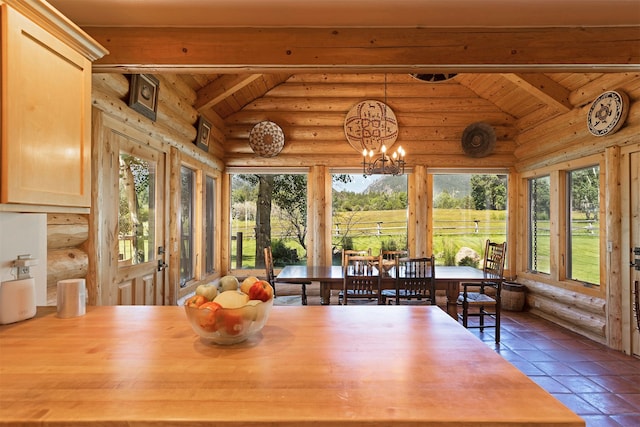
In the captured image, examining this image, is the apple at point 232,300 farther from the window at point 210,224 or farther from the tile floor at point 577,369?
the window at point 210,224

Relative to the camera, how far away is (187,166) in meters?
4.32

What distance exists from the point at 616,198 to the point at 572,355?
1.70m

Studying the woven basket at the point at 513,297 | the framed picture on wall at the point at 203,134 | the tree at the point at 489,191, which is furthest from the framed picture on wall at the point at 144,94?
the woven basket at the point at 513,297

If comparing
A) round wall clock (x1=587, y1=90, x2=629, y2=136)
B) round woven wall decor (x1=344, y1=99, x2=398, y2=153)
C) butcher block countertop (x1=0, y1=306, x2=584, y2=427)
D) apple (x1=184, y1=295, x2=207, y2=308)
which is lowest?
butcher block countertop (x1=0, y1=306, x2=584, y2=427)

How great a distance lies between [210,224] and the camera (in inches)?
207

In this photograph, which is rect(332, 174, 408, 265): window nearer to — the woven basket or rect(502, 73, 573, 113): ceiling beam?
the woven basket

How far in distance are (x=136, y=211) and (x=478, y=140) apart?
15.9 ft

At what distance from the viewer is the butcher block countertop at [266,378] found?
85cm

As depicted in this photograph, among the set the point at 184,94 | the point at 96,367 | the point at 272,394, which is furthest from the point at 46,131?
the point at 184,94

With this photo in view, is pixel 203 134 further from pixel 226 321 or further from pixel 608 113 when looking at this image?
pixel 608 113

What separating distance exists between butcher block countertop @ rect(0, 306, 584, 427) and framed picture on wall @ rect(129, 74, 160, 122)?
6.80 feet

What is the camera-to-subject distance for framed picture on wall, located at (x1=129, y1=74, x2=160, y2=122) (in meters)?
2.92

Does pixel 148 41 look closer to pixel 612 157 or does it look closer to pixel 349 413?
pixel 349 413

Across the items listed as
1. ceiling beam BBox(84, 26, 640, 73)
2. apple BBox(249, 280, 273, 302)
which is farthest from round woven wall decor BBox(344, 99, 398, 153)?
apple BBox(249, 280, 273, 302)
